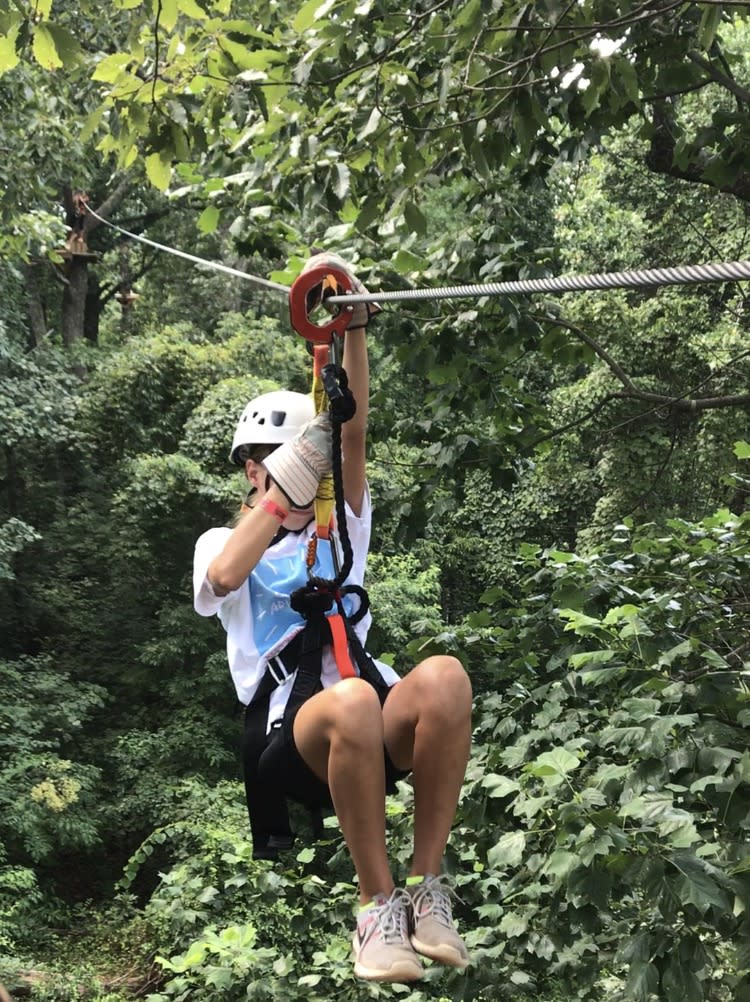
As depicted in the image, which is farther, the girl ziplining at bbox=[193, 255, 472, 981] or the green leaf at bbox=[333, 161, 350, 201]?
the green leaf at bbox=[333, 161, 350, 201]

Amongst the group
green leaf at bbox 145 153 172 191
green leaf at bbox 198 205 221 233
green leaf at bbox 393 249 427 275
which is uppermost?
green leaf at bbox 198 205 221 233

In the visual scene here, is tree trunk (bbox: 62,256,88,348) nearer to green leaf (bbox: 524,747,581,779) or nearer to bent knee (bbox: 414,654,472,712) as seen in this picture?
green leaf (bbox: 524,747,581,779)

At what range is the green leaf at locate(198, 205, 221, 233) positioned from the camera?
9.70 feet

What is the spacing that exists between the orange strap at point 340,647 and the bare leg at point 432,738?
0.10 m

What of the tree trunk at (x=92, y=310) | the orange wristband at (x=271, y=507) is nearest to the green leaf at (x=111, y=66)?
the orange wristband at (x=271, y=507)

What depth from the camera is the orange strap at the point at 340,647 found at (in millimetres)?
1742

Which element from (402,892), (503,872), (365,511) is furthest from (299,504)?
(503,872)

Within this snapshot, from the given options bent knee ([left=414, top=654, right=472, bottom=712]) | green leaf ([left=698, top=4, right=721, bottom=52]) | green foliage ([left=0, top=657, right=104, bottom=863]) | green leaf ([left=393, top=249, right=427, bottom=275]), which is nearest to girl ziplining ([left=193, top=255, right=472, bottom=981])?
bent knee ([left=414, top=654, right=472, bottom=712])

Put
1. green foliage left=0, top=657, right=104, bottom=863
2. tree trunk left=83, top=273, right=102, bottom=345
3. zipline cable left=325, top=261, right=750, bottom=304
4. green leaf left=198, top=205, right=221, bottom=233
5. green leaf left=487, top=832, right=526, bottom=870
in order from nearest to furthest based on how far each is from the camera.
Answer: zipline cable left=325, top=261, right=750, bottom=304, green leaf left=487, top=832, right=526, bottom=870, green leaf left=198, top=205, right=221, bottom=233, green foliage left=0, top=657, right=104, bottom=863, tree trunk left=83, top=273, right=102, bottom=345

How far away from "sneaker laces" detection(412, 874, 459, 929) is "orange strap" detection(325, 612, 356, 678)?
0.37 metres

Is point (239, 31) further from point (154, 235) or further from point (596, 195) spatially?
point (154, 235)

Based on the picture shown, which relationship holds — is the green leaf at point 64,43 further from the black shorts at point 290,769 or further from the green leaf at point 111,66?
the black shorts at point 290,769

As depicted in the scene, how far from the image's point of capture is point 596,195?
29.2 ft

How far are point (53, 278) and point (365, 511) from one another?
12.1 meters
